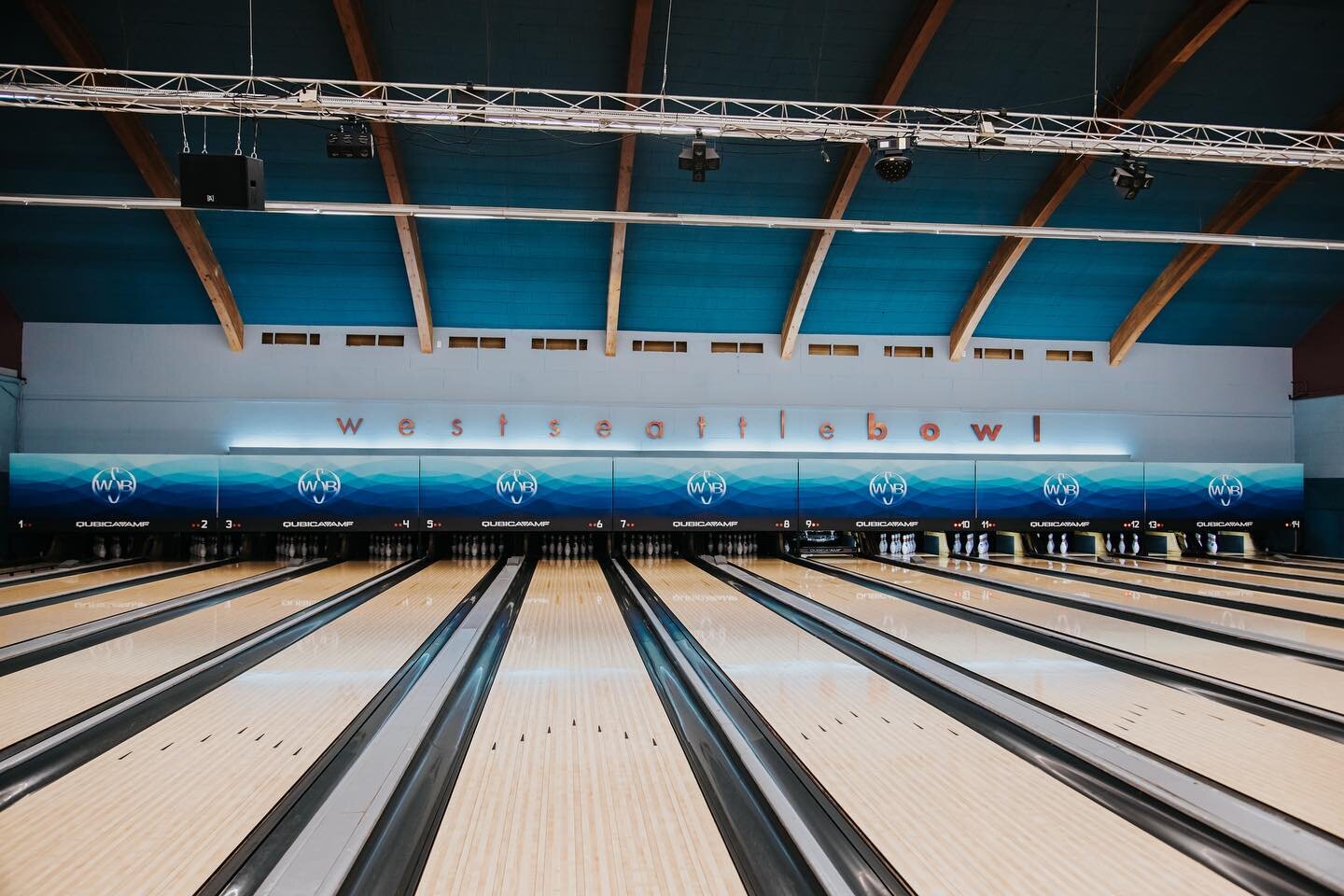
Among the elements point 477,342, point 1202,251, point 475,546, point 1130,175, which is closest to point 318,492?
point 475,546

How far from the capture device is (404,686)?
3428mm

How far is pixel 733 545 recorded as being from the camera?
32.6ft

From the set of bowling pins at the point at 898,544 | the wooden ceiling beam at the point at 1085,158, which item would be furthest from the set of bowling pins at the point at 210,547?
the wooden ceiling beam at the point at 1085,158

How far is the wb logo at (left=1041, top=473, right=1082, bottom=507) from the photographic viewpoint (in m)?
9.82

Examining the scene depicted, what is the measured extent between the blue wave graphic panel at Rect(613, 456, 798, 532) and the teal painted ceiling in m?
2.01

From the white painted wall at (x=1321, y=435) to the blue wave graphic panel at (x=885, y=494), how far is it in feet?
17.2

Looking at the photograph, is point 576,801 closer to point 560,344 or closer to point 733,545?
point 733,545

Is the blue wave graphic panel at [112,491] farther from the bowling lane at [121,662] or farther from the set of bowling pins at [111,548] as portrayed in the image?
the bowling lane at [121,662]

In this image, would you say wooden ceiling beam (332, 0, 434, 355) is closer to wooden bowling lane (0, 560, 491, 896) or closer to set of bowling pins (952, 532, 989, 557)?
wooden bowling lane (0, 560, 491, 896)

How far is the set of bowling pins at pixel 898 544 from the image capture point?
10000 mm

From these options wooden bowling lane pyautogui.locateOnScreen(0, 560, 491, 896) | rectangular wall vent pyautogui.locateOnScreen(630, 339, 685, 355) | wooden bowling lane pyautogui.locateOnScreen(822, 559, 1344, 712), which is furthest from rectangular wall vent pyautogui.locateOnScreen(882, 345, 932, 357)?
wooden bowling lane pyautogui.locateOnScreen(0, 560, 491, 896)

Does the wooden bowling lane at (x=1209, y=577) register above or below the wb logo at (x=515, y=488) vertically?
below

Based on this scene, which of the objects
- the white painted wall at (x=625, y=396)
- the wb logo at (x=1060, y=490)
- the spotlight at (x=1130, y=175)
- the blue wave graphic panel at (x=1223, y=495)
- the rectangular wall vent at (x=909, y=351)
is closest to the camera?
the spotlight at (x=1130, y=175)

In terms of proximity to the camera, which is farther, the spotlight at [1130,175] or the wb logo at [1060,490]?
the wb logo at [1060,490]
